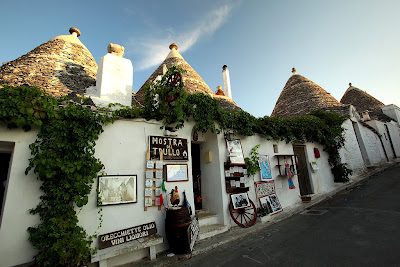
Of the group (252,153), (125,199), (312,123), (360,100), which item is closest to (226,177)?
(252,153)

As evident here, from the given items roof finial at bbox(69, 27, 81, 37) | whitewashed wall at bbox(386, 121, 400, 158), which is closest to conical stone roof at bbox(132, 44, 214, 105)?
roof finial at bbox(69, 27, 81, 37)

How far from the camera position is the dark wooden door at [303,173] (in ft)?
29.6

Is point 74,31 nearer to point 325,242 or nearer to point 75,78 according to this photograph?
point 75,78

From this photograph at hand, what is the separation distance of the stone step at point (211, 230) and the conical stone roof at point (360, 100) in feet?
83.9

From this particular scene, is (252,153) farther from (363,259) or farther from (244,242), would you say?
(363,259)

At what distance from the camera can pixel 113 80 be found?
5312mm

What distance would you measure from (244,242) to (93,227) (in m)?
3.60

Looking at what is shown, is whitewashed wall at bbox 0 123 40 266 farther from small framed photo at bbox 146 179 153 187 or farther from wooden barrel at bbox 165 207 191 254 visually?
wooden barrel at bbox 165 207 191 254

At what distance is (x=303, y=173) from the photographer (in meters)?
9.16

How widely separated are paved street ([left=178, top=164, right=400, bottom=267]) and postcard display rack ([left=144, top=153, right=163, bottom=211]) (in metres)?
1.50

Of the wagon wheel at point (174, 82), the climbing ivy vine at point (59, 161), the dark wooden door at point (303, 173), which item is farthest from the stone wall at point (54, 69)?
the dark wooden door at point (303, 173)

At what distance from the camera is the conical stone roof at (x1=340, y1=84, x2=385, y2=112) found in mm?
22297

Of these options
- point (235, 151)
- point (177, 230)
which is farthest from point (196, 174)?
point (177, 230)

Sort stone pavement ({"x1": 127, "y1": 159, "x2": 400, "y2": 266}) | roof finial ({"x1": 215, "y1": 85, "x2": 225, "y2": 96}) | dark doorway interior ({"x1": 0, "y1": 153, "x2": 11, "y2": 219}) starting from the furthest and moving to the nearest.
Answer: roof finial ({"x1": 215, "y1": 85, "x2": 225, "y2": 96}) → dark doorway interior ({"x1": 0, "y1": 153, "x2": 11, "y2": 219}) → stone pavement ({"x1": 127, "y1": 159, "x2": 400, "y2": 266})
